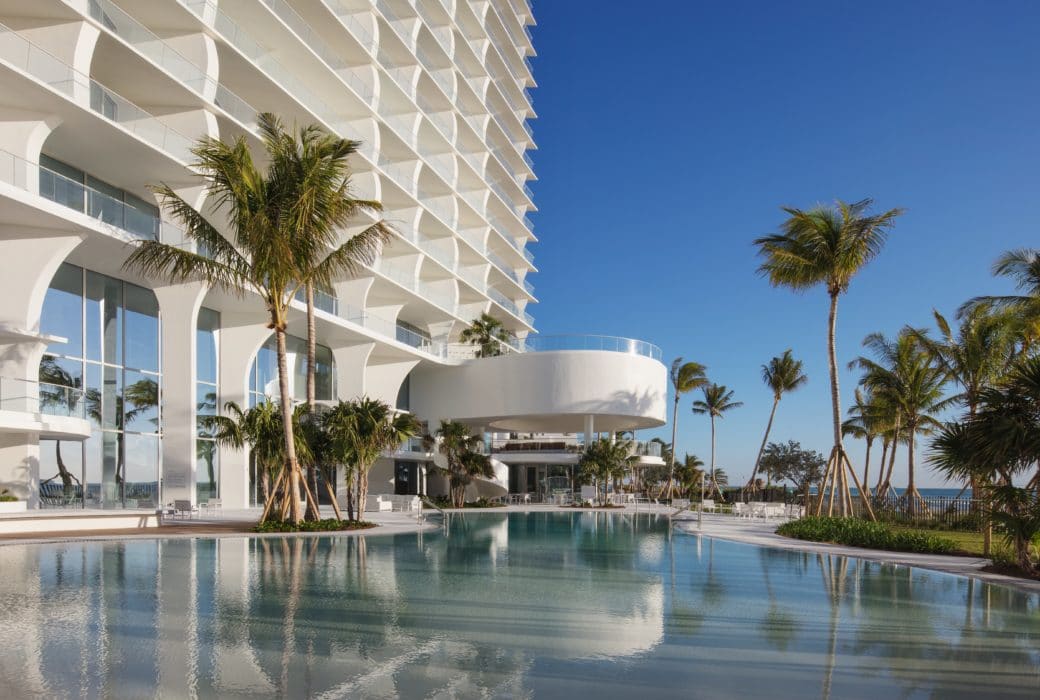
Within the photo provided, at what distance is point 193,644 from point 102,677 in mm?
1139

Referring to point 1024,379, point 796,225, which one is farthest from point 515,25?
point 1024,379

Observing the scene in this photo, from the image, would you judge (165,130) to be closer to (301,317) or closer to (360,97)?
(301,317)

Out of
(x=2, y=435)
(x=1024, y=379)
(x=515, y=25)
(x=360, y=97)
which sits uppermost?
(x=515, y=25)

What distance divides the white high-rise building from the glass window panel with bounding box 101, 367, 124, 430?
0.21 ft

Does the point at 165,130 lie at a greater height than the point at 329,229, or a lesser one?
greater

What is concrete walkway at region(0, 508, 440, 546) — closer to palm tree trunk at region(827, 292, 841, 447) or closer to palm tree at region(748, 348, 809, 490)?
palm tree trunk at region(827, 292, 841, 447)

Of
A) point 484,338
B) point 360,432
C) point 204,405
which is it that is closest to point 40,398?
point 360,432

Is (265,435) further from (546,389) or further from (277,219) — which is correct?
(546,389)

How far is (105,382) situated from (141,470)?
295 cm

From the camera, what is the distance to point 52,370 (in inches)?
770

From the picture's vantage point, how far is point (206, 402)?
2522 centimetres

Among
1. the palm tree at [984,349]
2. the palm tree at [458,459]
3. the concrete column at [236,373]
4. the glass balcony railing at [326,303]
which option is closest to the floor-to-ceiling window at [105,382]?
the concrete column at [236,373]

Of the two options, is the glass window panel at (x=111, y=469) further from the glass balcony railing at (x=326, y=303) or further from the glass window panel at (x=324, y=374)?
the glass window panel at (x=324, y=374)

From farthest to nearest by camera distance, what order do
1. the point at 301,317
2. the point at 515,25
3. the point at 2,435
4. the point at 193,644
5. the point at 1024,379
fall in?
1. the point at 515,25
2. the point at 301,317
3. the point at 2,435
4. the point at 1024,379
5. the point at 193,644
